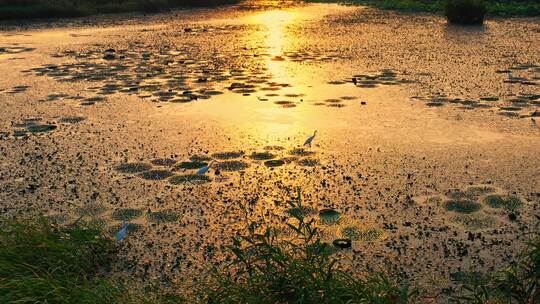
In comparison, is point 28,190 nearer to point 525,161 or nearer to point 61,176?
point 61,176

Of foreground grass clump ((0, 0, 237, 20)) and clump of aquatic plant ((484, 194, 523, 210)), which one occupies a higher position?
foreground grass clump ((0, 0, 237, 20))

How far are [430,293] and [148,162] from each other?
2.22 metres

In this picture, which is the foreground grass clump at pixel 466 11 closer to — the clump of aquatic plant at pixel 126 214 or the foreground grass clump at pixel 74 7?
the foreground grass clump at pixel 74 7

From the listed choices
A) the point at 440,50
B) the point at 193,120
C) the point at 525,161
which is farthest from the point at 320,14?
the point at 525,161

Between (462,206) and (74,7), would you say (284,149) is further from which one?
(74,7)

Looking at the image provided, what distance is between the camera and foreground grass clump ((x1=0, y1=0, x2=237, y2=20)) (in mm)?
15219

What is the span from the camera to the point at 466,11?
39.0 ft

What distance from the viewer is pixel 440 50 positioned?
8.54 m

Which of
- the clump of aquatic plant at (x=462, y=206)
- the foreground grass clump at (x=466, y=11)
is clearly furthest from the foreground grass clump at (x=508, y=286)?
the foreground grass clump at (x=466, y=11)

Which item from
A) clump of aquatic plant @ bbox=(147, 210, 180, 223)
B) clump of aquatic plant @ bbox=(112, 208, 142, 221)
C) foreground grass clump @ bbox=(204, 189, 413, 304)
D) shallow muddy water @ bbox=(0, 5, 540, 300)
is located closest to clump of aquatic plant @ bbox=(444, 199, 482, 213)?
shallow muddy water @ bbox=(0, 5, 540, 300)

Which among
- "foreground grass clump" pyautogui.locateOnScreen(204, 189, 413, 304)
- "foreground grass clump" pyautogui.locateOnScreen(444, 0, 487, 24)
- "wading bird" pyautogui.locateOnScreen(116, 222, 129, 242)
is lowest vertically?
"wading bird" pyautogui.locateOnScreen(116, 222, 129, 242)

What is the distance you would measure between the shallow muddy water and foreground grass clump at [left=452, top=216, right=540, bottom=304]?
0.12m

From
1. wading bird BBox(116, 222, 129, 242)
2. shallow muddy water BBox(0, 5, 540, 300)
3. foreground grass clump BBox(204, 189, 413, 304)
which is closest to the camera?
foreground grass clump BBox(204, 189, 413, 304)

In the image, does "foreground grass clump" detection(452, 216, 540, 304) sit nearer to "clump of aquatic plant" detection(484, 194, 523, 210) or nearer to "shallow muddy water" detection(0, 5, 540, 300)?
"shallow muddy water" detection(0, 5, 540, 300)
